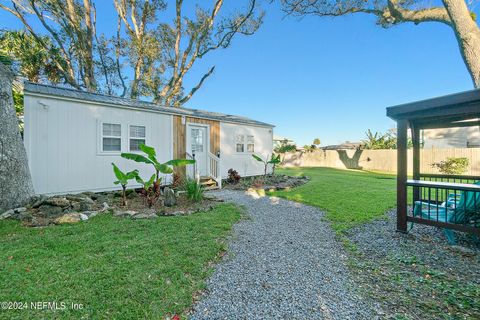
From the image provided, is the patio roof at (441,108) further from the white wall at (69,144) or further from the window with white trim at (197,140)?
the white wall at (69,144)

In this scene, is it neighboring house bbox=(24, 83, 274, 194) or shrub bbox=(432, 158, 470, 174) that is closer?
neighboring house bbox=(24, 83, 274, 194)

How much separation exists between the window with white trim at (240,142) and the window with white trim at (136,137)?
Answer: 16.6 feet

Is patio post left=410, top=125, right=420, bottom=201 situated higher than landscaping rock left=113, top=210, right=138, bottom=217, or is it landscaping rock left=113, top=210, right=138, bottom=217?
patio post left=410, top=125, right=420, bottom=201

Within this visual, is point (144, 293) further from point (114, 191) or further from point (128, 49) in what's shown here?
point (128, 49)

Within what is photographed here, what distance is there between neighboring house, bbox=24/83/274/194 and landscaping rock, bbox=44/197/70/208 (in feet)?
3.88

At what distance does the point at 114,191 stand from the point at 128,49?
1466 cm

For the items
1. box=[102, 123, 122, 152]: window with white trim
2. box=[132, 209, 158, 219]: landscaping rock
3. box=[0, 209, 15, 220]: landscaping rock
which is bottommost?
box=[132, 209, 158, 219]: landscaping rock

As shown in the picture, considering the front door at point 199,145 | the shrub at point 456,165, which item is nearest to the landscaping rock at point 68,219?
the front door at point 199,145

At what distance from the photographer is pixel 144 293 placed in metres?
2.51

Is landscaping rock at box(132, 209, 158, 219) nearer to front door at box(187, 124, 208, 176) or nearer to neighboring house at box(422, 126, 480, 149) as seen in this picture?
front door at box(187, 124, 208, 176)

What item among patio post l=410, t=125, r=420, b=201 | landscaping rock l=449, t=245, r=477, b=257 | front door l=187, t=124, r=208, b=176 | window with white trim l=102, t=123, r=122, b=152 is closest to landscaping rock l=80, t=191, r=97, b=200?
window with white trim l=102, t=123, r=122, b=152

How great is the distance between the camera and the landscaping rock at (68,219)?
5266 millimetres

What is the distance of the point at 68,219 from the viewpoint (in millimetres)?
5328

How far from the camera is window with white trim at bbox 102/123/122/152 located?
809cm
